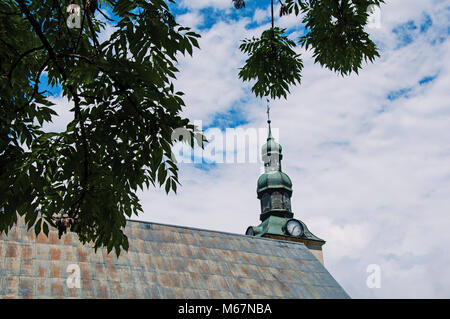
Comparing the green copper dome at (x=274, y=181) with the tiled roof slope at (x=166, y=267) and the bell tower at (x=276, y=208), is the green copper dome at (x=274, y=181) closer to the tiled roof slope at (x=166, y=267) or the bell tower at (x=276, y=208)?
the bell tower at (x=276, y=208)

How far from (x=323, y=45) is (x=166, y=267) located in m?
16.3

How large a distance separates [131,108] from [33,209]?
1581 mm

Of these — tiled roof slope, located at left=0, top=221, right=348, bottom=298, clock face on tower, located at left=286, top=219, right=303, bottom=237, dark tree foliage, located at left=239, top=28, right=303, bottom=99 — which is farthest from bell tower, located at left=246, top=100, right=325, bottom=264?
dark tree foliage, located at left=239, top=28, right=303, bottom=99

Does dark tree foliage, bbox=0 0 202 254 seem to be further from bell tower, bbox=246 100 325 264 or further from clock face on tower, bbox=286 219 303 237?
clock face on tower, bbox=286 219 303 237

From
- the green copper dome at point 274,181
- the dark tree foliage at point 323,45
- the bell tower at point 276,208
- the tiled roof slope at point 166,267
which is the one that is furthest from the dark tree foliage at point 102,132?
the green copper dome at point 274,181

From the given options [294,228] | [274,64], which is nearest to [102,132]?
[274,64]

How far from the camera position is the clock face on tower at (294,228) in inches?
2000

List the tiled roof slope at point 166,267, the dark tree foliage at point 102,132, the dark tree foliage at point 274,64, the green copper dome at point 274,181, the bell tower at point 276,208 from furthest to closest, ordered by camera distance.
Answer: the green copper dome at point 274,181 → the bell tower at point 276,208 → the tiled roof slope at point 166,267 → the dark tree foliage at point 274,64 → the dark tree foliage at point 102,132

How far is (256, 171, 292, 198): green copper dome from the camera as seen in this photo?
5438 centimetres

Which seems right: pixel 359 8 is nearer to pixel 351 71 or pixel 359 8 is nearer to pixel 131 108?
pixel 351 71

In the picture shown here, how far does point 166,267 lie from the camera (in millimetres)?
21500

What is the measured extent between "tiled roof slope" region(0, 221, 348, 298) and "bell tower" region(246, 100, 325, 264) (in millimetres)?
22585
